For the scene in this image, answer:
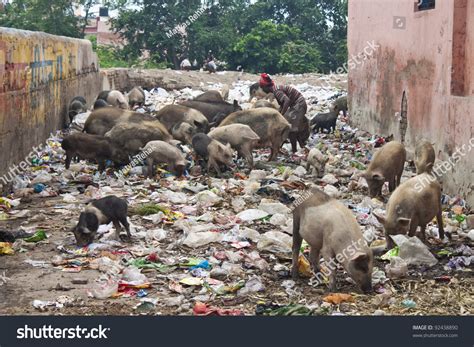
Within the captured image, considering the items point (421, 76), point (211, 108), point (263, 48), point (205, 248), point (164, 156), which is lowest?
point (205, 248)

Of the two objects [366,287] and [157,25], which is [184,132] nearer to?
[366,287]

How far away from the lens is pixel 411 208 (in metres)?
7.11

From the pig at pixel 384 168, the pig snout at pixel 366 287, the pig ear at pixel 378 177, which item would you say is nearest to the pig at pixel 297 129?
the pig at pixel 384 168

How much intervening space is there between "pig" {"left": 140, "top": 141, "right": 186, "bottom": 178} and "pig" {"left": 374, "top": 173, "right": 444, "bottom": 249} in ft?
13.5

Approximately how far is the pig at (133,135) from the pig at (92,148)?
0.13m

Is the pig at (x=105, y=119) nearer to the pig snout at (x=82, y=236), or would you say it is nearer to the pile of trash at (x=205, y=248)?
the pile of trash at (x=205, y=248)

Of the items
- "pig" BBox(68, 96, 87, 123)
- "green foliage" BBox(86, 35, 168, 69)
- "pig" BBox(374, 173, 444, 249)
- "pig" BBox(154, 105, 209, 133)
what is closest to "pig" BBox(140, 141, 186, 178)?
"pig" BBox(154, 105, 209, 133)

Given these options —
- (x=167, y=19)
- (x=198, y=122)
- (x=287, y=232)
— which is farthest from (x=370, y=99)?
(x=167, y=19)

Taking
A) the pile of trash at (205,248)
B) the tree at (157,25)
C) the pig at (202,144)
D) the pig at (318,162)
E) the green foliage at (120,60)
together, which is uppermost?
the tree at (157,25)

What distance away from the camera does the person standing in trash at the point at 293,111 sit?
43.4 ft

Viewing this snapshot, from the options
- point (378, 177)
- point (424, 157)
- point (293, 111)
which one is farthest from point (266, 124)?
point (424, 157)

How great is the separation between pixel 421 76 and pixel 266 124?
240 centimetres

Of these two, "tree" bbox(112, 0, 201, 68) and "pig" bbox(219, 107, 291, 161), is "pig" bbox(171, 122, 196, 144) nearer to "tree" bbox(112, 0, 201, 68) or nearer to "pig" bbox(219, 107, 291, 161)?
"pig" bbox(219, 107, 291, 161)
